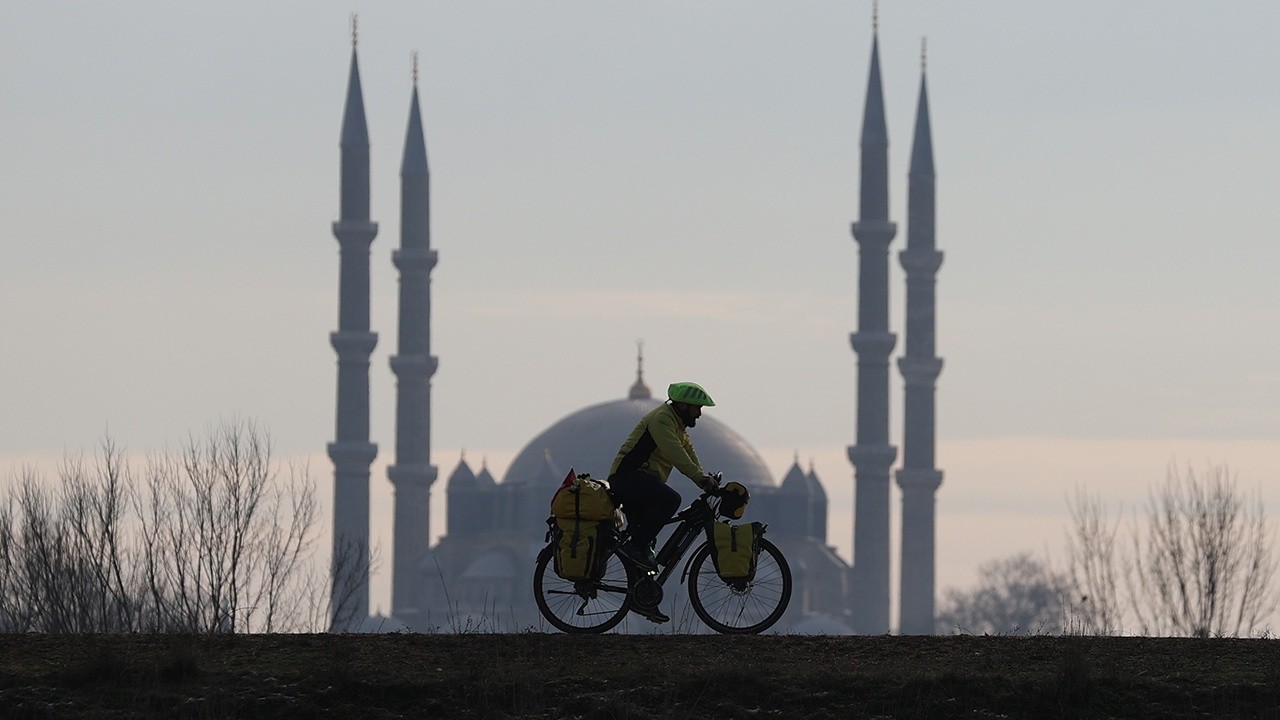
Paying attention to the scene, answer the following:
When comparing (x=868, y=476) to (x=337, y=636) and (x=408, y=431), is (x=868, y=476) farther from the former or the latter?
(x=337, y=636)

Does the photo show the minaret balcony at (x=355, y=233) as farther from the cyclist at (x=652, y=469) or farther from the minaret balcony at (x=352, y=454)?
the cyclist at (x=652, y=469)

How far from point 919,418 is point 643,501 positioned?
8894 centimetres

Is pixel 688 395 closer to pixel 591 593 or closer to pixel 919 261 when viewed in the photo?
pixel 591 593

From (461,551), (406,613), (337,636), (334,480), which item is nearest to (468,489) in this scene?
(461,551)

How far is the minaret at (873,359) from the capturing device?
100 m

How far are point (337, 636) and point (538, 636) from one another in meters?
0.93

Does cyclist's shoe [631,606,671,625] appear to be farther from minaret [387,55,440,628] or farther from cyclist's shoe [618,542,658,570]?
minaret [387,55,440,628]

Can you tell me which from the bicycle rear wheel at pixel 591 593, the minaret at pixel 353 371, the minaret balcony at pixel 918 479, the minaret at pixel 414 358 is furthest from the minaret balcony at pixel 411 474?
the bicycle rear wheel at pixel 591 593

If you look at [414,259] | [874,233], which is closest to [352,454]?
[414,259]

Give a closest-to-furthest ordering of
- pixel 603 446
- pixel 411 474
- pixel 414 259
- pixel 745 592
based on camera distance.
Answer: pixel 745 592 → pixel 414 259 → pixel 411 474 → pixel 603 446

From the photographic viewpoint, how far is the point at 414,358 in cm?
10288

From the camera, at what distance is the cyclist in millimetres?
11977

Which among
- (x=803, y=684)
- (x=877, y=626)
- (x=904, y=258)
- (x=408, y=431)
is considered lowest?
(x=803, y=684)

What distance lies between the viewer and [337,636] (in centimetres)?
1203
